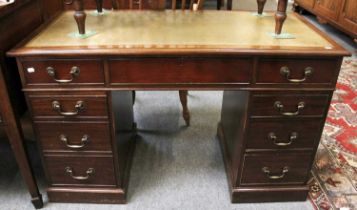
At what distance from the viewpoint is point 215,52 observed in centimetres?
109

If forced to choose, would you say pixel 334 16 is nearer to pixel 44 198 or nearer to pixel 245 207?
pixel 245 207

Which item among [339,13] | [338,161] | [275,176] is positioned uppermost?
[339,13]

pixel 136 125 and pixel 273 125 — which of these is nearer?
pixel 273 125

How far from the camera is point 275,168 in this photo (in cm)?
137

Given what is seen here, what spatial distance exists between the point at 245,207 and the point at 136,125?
2.89 ft

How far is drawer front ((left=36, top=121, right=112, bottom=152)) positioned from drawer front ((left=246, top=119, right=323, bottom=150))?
24.1 inches

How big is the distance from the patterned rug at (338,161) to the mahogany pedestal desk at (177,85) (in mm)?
150

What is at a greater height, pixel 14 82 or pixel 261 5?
pixel 261 5

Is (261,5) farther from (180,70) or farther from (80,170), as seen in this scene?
(80,170)

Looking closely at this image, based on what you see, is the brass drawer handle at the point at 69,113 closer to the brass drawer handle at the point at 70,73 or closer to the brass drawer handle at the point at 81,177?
the brass drawer handle at the point at 70,73

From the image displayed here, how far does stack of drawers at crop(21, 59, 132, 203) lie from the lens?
1.12 meters

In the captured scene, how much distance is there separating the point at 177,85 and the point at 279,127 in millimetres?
471

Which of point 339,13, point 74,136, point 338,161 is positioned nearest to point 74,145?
point 74,136

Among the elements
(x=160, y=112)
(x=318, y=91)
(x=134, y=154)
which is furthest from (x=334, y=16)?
(x=134, y=154)
